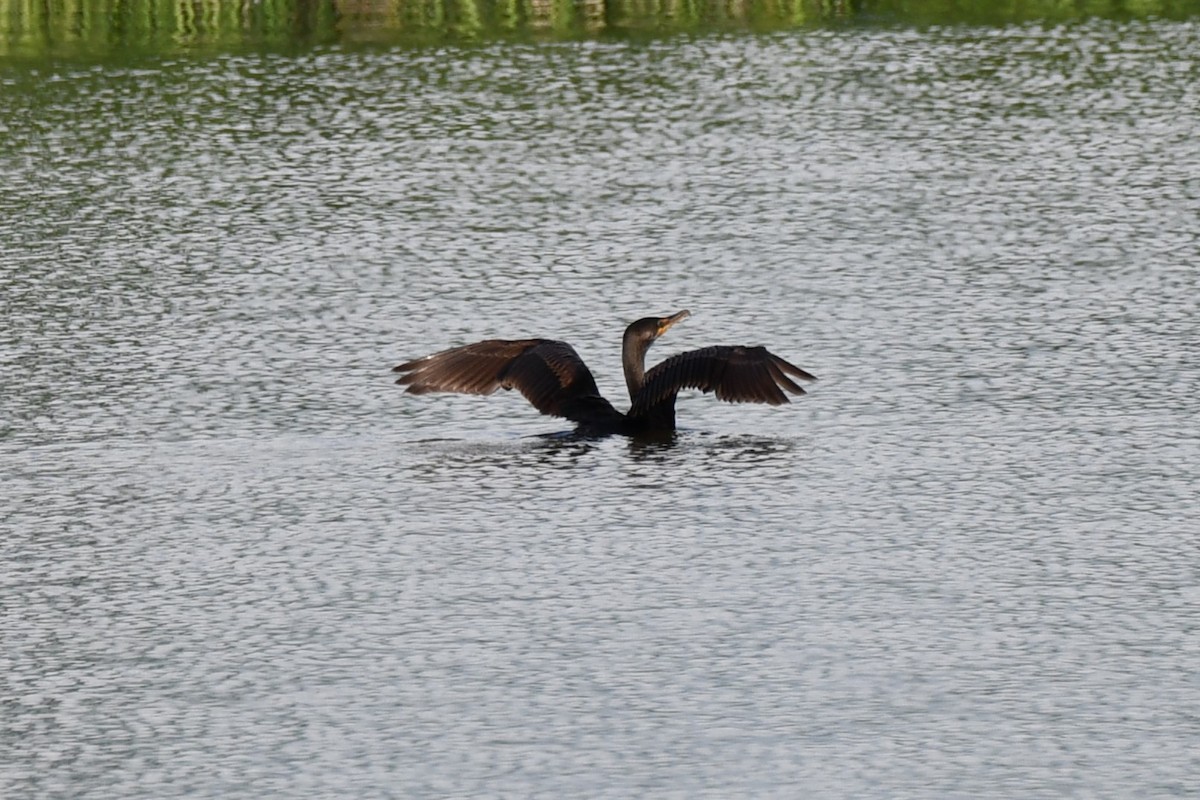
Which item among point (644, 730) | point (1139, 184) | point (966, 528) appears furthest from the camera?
point (1139, 184)

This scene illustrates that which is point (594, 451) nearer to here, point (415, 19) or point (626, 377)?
point (626, 377)

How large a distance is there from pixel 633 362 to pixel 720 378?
0.44 metres

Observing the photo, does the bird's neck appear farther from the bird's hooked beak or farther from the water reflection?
the water reflection

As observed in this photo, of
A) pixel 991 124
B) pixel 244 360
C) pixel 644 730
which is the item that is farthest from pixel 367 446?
pixel 991 124

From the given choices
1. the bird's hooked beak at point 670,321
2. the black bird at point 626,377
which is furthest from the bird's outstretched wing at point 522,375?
the bird's hooked beak at point 670,321

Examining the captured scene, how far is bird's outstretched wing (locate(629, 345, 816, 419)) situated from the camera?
1031 cm

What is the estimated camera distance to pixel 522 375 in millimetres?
10609

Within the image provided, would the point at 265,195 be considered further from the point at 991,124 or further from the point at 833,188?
the point at 991,124

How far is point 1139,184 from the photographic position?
15820mm

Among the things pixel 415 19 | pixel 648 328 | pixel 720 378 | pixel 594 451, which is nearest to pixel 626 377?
pixel 648 328

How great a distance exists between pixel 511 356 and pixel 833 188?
→ 5.71m

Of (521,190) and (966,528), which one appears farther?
(521,190)

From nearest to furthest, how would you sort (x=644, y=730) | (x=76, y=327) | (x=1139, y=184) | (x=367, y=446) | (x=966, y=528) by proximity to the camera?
(x=644, y=730), (x=966, y=528), (x=367, y=446), (x=76, y=327), (x=1139, y=184)

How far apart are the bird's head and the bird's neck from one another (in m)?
0.02
